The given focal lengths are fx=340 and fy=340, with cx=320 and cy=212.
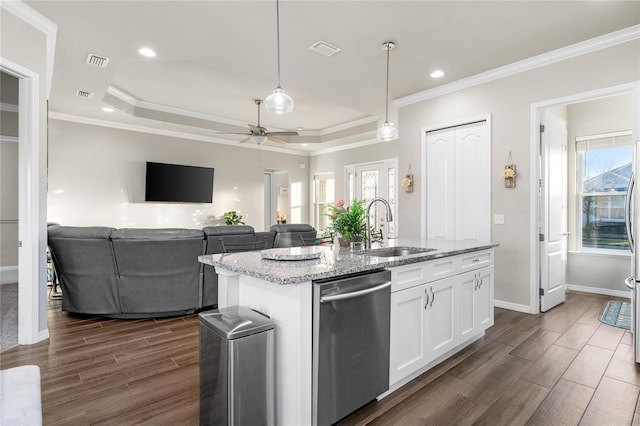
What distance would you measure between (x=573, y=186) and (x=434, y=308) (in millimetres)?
3997

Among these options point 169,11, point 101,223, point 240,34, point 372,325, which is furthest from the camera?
point 101,223

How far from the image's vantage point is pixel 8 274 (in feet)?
16.4

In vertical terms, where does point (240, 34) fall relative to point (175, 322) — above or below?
above

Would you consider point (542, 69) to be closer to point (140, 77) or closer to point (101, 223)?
point (140, 77)

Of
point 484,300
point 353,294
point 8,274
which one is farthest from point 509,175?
point 8,274

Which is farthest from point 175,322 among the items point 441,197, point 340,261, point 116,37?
point 441,197

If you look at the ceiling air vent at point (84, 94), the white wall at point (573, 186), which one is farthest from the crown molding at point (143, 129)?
the white wall at point (573, 186)

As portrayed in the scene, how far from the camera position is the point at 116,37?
3.38 m

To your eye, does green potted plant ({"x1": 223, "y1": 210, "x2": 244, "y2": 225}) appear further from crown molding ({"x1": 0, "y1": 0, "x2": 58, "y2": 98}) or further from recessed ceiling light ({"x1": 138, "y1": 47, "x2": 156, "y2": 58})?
crown molding ({"x1": 0, "y1": 0, "x2": 58, "y2": 98})

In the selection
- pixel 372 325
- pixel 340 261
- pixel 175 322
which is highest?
pixel 340 261

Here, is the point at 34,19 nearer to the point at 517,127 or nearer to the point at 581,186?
the point at 517,127

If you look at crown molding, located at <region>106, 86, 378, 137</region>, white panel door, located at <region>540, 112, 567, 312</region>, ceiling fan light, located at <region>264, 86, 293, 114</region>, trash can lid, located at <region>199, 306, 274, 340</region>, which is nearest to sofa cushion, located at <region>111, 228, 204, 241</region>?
ceiling fan light, located at <region>264, 86, 293, 114</region>

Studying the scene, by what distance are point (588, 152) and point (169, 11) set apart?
18.2 feet

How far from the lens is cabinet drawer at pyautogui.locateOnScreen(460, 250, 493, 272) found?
108 inches
